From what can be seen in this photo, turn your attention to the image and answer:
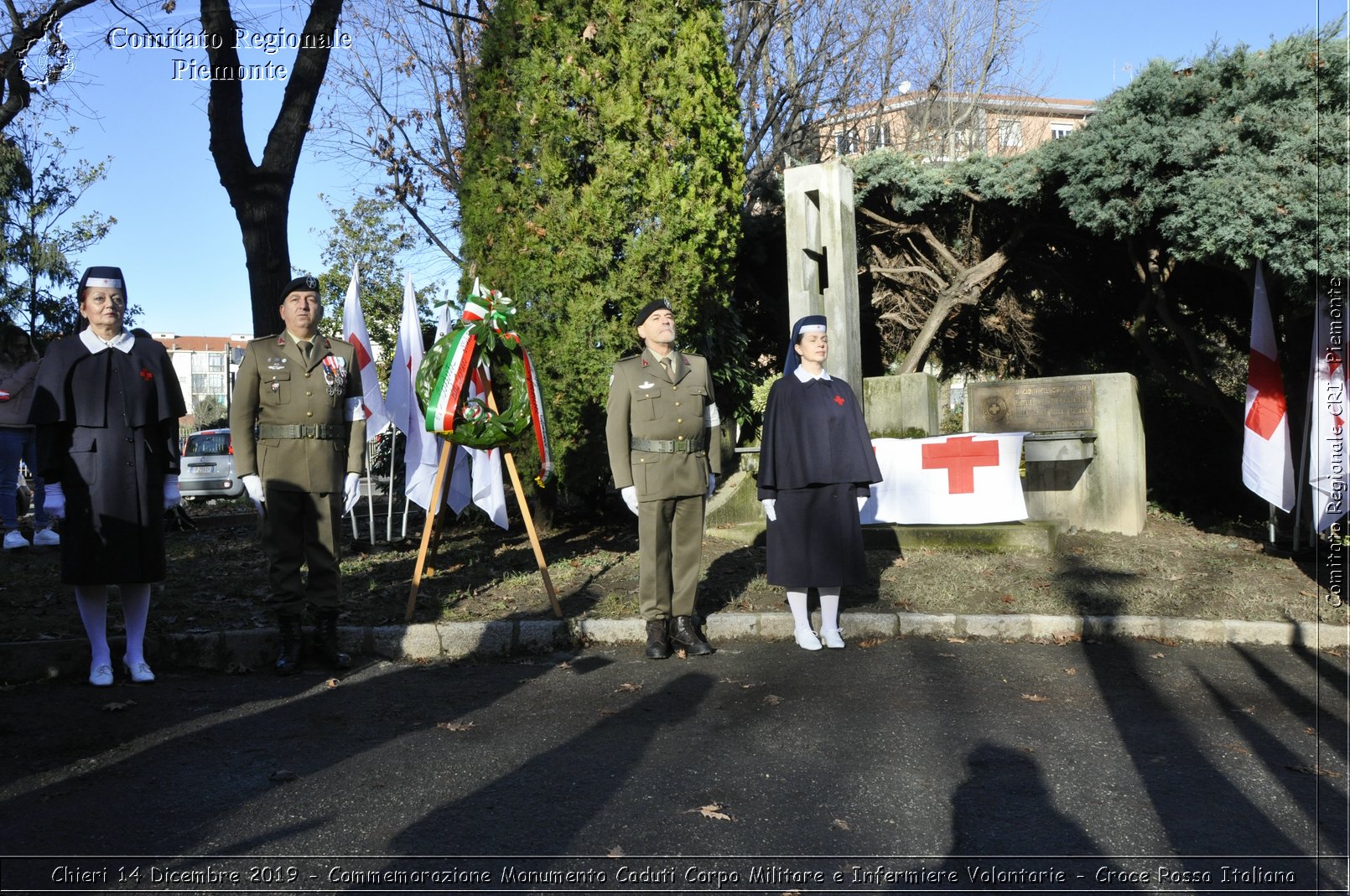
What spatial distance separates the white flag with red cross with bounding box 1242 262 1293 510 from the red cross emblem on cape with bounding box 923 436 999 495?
2.07m

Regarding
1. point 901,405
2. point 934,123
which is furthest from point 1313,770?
point 934,123

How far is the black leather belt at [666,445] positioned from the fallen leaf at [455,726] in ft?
7.50

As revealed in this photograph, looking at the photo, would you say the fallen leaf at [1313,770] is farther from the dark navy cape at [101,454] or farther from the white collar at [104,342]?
the white collar at [104,342]

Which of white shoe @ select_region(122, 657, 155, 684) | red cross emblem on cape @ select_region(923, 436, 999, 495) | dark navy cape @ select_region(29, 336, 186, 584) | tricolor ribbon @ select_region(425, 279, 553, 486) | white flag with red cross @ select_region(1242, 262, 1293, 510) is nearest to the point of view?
dark navy cape @ select_region(29, 336, 186, 584)

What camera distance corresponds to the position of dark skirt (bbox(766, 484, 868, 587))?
6871 millimetres

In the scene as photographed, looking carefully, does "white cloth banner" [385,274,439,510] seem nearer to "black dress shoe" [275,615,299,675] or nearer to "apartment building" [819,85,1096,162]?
"black dress shoe" [275,615,299,675]

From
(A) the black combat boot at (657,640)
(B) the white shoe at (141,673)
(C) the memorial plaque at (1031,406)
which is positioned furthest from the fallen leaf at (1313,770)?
(C) the memorial plaque at (1031,406)

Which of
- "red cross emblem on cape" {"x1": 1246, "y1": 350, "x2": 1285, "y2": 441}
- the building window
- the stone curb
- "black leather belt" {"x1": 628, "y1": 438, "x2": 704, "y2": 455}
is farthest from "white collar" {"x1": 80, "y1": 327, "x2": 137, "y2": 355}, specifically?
the building window

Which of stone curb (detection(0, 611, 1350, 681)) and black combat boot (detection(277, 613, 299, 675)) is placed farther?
stone curb (detection(0, 611, 1350, 681))

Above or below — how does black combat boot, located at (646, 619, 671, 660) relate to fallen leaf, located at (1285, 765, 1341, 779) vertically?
above

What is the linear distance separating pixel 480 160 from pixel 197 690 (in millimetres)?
5873

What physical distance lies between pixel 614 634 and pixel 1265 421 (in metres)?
5.78

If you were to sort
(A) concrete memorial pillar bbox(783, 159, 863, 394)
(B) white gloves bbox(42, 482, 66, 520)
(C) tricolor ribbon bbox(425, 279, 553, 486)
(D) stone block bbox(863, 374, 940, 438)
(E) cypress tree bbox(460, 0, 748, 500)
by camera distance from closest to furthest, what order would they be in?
(B) white gloves bbox(42, 482, 66, 520), (C) tricolor ribbon bbox(425, 279, 553, 486), (E) cypress tree bbox(460, 0, 748, 500), (A) concrete memorial pillar bbox(783, 159, 863, 394), (D) stone block bbox(863, 374, 940, 438)

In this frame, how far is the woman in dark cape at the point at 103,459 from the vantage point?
5863 millimetres
